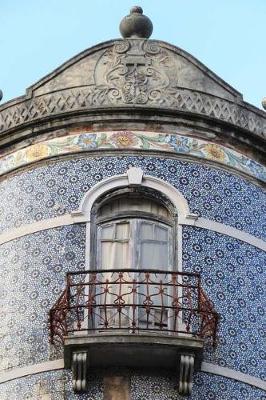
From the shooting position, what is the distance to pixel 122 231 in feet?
68.4

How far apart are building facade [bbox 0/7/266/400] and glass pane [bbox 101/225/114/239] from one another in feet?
0.06

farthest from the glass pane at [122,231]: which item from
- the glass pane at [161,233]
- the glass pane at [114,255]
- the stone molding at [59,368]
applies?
the stone molding at [59,368]

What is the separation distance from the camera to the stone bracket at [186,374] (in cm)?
1894

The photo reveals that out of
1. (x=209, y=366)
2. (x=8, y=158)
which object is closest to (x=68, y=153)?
(x=8, y=158)

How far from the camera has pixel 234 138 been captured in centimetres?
2194

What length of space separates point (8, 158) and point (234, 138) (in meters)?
3.33

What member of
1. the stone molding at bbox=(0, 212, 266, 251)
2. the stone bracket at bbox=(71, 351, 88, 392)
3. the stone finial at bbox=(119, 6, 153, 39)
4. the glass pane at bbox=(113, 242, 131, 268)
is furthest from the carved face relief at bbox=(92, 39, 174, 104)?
the stone bracket at bbox=(71, 351, 88, 392)

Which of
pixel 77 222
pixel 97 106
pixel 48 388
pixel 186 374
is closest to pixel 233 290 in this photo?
pixel 186 374

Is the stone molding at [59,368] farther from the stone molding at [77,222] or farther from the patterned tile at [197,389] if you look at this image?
the stone molding at [77,222]

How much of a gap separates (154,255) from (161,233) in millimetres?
393

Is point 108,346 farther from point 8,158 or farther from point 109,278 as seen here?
point 8,158

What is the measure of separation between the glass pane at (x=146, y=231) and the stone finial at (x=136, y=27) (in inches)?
140

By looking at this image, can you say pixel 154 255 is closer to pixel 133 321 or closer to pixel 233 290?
pixel 233 290

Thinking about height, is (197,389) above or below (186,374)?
below
